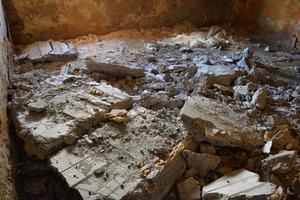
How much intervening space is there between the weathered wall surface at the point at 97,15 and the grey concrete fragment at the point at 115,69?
1172 millimetres

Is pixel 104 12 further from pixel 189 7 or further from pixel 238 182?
pixel 238 182

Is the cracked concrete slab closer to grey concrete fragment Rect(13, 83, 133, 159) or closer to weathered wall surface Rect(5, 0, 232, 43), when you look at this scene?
grey concrete fragment Rect(13, 83, 133, 159)

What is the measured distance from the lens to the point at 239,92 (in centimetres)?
294

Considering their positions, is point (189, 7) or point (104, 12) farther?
point (189, 7)

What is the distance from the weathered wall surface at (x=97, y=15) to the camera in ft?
13.1

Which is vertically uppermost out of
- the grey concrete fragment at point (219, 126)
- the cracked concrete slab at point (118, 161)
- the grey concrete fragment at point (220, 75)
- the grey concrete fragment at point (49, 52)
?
the grey concrete fragment at point (49, 52)

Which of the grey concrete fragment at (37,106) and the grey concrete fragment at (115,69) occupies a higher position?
the grey concrete fragment at (115,69)

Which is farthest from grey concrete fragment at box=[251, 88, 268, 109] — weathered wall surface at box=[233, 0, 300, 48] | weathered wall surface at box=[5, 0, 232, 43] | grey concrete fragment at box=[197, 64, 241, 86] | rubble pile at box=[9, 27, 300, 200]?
weathered wall surface at box=[5, 0, 232, 43]

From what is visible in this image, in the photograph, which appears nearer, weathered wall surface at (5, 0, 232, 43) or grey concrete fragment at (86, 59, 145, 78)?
grey concrete fragment at (86, 59, 145, 78)

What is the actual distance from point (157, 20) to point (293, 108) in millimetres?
2383

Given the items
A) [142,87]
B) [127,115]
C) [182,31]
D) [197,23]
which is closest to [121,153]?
[127,115]

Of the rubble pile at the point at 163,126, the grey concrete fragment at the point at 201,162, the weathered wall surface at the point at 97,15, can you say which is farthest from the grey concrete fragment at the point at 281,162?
the weathered wall surface at the point at 97,15

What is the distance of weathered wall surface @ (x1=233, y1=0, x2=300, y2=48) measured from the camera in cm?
412

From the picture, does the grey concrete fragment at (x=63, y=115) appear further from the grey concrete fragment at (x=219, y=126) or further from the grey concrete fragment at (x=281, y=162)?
the grey concrete fragment at (x=281, y=162)
